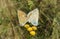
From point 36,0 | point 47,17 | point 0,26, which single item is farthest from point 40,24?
point 0,26

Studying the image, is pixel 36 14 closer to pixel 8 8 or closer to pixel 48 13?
pixel 48 13

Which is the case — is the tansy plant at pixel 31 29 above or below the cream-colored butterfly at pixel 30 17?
below

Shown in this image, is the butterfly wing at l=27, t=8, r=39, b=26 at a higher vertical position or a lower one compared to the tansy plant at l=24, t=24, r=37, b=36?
higher

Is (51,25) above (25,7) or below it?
below

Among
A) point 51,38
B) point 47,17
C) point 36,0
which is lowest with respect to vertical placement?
point 51,38
